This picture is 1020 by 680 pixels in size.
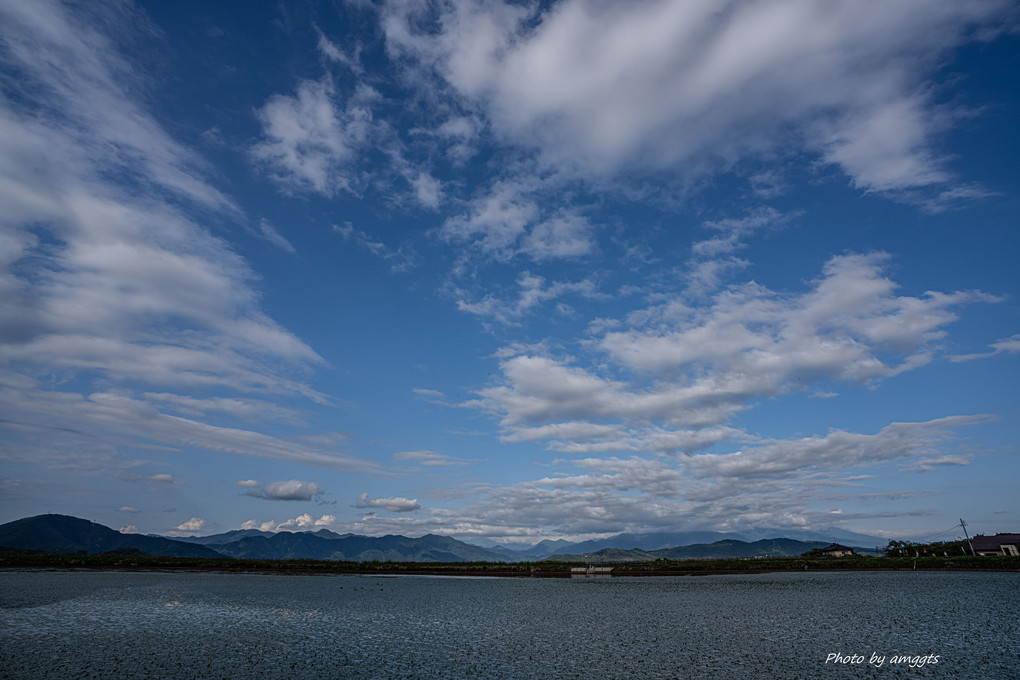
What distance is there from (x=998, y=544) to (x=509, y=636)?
209110mm

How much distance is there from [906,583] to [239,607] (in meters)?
136

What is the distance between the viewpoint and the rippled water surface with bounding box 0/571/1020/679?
1474 inches

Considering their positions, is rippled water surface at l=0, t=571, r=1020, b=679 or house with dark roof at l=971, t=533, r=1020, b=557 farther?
house with dark roof at l=971, t=533, r=1020, b=557

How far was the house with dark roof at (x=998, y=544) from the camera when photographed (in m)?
166

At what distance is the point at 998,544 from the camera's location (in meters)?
172

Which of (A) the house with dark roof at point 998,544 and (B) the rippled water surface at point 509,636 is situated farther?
(A) the house with dark roof at point 998,544

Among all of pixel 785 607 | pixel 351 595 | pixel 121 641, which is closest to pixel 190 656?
pixel 121 641

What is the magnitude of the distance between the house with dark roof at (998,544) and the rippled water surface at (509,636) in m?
111

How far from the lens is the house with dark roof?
16612 centimetres

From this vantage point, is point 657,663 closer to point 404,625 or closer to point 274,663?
point 274,663

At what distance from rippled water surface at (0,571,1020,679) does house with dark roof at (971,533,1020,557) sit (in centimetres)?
11091

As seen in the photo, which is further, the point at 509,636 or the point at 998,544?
the point at 998,544

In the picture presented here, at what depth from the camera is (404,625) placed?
6231 centimetres

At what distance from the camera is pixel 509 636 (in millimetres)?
53938
